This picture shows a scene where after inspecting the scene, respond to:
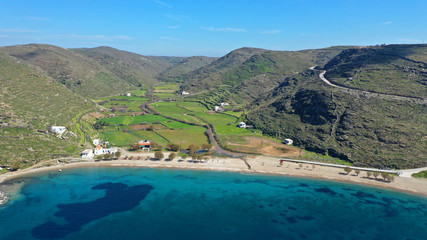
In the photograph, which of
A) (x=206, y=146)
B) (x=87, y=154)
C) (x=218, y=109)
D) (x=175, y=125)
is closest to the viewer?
(x=87, y=154)

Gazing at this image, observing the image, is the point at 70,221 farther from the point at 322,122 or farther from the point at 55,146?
the point at 322,122

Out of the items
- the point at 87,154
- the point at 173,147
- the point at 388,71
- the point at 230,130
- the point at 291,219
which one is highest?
the point at 388,71

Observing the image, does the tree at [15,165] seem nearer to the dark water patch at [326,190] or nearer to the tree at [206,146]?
the tree at [206,146]

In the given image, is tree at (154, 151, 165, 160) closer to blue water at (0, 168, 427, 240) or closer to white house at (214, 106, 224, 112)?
blue water at (0, 168, 427, 240)

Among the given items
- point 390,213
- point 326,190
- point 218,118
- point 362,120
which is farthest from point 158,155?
point 362,120

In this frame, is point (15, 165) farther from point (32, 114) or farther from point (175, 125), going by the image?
point (175, 125)

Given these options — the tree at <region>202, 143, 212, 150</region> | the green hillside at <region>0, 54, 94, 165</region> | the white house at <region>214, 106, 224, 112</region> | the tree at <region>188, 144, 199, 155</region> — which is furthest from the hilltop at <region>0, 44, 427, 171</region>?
the tree at <region>188, 144, 199, 155</region>
